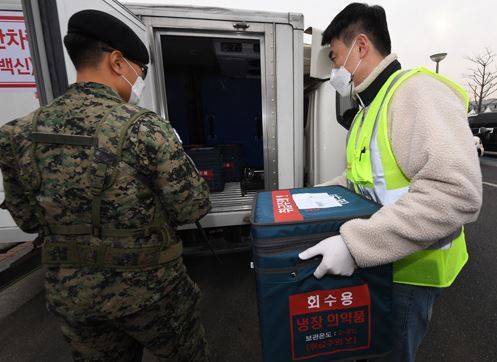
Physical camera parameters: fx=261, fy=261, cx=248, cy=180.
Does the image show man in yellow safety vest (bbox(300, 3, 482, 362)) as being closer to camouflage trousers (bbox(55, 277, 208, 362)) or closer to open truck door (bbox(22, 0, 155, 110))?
camouflage trousers (bbox(55, 277, 208, 362))

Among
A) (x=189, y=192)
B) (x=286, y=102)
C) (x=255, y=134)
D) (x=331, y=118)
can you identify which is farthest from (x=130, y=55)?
(x=255, y=134)

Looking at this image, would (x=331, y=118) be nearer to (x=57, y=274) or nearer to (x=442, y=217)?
(x=442, y=217)

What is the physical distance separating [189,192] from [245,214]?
1.12 meters

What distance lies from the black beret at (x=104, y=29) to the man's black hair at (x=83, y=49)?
0.8 inches

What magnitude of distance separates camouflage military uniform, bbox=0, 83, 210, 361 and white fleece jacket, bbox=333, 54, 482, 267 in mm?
751

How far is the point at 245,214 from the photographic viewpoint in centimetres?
A: 223

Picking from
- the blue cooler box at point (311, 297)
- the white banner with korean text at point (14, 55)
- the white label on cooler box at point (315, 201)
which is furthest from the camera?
the white banner with korean text at point (14, 55)

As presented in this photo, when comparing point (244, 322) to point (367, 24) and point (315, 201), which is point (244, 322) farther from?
point (367, 24)

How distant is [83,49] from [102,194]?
23.9 inches

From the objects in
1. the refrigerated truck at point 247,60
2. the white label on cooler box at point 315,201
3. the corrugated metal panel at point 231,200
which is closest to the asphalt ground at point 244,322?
the refrigerated truck at point 247,60

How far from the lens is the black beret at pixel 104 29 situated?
104 centimetres

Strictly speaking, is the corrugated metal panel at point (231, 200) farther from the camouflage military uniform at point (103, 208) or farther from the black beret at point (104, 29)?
the black beret at point (104, 29)

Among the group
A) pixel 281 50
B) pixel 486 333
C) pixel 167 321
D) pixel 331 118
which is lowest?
pixel 486 333

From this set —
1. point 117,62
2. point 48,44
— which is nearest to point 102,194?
point 117,62
